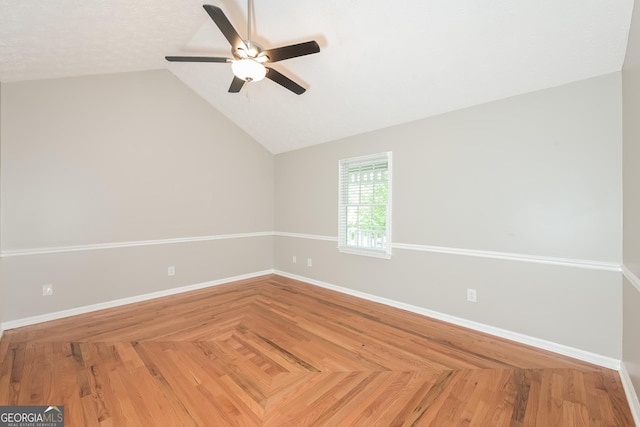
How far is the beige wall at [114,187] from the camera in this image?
118 inches

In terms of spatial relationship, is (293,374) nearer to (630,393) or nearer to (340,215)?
(630,393)

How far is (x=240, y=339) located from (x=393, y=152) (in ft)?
9.41

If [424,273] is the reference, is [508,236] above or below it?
above

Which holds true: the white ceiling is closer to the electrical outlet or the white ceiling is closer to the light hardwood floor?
the electrical outlet

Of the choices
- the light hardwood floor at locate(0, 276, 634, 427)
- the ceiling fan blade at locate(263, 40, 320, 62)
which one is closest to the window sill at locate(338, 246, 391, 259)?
the light hardwood floor at locate(0, 276, 634, 427)

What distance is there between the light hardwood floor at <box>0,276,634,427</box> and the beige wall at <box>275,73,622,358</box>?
1.21ft

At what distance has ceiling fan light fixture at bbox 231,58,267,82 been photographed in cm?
222

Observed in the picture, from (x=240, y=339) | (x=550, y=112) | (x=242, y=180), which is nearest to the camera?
(x=550, y=112)

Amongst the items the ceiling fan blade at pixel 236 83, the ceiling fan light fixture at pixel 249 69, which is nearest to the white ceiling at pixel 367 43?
the ceiling fan blade at pixel 236 83

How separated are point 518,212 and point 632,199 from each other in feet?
2.67

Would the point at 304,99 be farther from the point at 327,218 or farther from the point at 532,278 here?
the point at 532,278

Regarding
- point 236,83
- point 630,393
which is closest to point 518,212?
point 630,393

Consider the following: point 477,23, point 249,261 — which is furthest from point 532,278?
point 249,261

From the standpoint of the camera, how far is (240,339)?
2.68m
